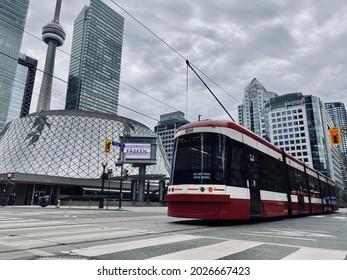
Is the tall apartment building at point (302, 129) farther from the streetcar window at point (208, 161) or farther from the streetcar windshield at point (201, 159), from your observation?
the streetcar windshield at point (201, 159)

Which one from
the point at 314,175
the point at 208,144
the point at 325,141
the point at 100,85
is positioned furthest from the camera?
the point at 100,85

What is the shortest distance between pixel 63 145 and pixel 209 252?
6673 centimetres

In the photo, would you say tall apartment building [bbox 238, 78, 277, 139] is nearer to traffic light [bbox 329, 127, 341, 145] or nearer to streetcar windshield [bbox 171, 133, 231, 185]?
traffic light [bbox 329, 127, 341, 145]

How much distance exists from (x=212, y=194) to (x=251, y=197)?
7.32 ft

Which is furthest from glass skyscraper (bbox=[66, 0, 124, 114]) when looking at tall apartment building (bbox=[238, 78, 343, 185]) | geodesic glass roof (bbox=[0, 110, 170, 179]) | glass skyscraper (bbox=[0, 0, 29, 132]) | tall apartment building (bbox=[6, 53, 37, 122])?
tall apartment building (bbox=[238, 78, 343, 185])

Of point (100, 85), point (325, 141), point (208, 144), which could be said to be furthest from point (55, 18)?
point (208, 144)

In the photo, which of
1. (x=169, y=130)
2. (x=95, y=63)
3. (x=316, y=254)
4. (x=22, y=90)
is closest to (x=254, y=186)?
(x=316, y=254)

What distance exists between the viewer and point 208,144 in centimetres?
1023

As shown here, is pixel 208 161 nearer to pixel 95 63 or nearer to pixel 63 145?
pixel 63 145

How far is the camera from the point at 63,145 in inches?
2589

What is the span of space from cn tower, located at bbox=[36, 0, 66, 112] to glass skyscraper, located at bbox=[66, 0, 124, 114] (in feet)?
109

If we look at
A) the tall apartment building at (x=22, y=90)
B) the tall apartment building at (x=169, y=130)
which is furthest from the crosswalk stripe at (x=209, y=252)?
the tall apartment building at (x=22, y=90)

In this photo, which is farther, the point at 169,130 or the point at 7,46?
the point at 169,130
